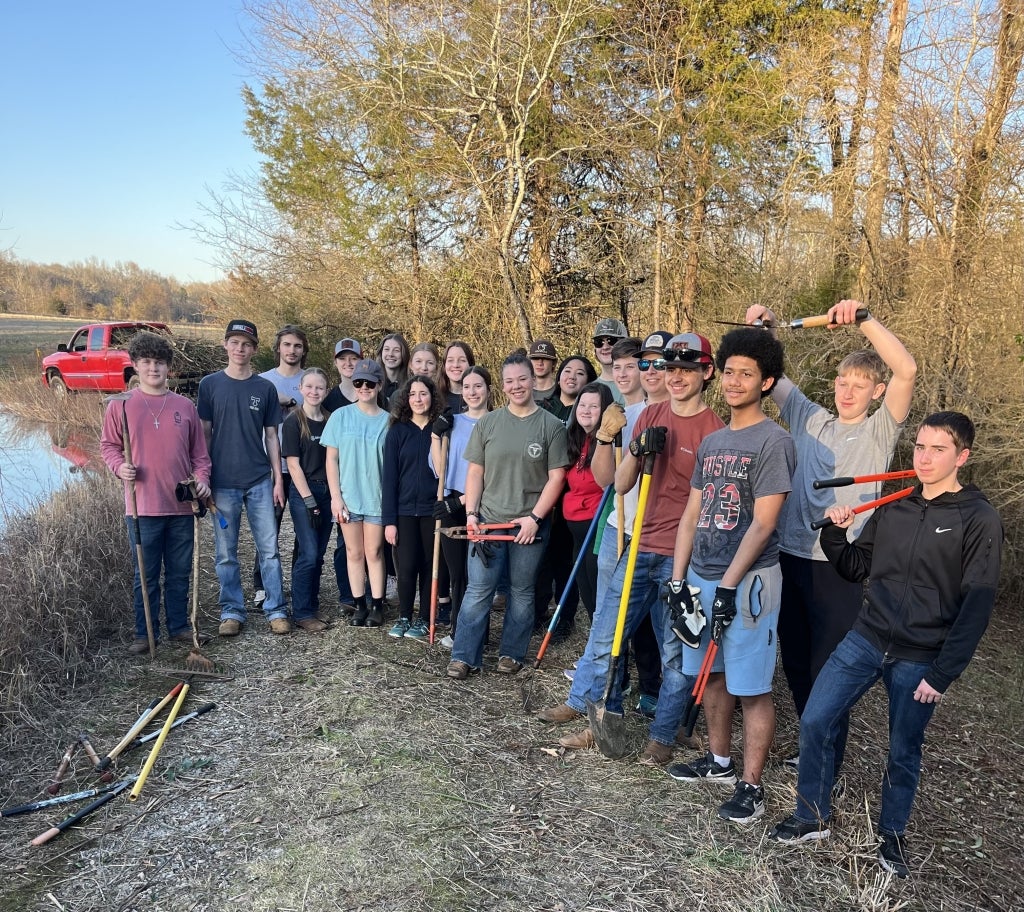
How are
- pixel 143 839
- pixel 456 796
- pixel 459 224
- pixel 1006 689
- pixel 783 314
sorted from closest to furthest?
pixel 143 839 → pixel 456 796 → pixel 1006 689 → pixel 783 314 → pixel 459 224

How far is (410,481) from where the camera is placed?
15.7ft

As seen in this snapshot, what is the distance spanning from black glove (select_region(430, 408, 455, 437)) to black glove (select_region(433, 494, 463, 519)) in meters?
0.45

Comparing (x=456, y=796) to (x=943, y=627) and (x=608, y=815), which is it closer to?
(x=608, y=815)

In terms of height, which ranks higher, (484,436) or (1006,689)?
(484,436)

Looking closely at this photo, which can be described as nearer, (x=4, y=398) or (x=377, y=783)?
(x=377, y=783)

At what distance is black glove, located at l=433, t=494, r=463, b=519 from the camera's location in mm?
4676

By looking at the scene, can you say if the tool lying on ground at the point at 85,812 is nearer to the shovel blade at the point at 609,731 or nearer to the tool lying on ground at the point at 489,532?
the tool lying on ground at the point at 489,532

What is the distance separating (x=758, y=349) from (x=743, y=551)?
87cm

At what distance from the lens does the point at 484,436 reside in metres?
4.34

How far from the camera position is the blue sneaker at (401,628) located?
16.2 ft

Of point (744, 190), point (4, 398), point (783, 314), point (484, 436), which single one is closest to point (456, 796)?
point (484, 436)

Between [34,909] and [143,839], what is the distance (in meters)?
0.42

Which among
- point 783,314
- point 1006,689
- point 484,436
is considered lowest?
point 1006,689

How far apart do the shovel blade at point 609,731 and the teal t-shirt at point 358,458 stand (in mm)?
2185
